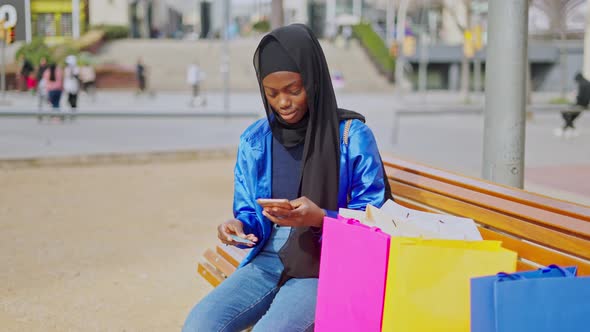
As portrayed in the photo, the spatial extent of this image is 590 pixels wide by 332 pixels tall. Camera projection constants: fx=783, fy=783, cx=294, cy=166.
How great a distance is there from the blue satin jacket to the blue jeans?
116 mm

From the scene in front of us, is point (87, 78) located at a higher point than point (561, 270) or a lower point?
higher

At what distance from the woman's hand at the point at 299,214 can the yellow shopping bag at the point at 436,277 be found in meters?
0.49

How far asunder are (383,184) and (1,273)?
3451 millimetres

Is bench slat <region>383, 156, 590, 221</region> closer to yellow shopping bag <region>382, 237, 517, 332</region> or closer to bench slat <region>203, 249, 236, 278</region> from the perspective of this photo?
yellow shopping bag <region>382, 237, 517, 332</region>

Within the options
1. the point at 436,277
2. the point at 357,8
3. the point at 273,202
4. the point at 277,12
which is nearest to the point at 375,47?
the point at 357,8

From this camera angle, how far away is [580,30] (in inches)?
2025

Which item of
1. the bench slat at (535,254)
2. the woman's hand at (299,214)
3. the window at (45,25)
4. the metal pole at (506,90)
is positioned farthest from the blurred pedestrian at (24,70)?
the bench slat at (535,254)

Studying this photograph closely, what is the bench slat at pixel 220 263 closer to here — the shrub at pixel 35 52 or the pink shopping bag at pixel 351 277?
the pink shopping bag at pixel 351 277

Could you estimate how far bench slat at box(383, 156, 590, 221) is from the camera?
2.60 m

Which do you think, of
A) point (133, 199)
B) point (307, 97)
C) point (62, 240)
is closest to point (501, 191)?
point (307, 97)

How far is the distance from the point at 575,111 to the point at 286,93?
13.9m

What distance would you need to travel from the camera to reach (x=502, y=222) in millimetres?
2824

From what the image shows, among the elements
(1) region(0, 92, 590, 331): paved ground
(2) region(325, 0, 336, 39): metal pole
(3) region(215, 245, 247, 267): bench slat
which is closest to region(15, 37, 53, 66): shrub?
(1) region(0, 92, 590, 331): paved ground

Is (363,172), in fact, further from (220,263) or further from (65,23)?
(65,23)
